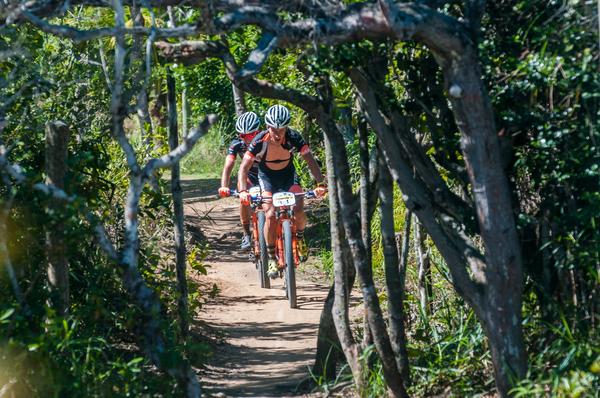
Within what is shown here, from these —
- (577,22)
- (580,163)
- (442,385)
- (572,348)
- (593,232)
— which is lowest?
(442,385)

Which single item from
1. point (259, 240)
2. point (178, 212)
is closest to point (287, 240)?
point (259, 240)

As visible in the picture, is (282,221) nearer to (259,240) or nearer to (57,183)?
(259,240)

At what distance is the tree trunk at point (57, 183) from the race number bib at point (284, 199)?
16.4ft

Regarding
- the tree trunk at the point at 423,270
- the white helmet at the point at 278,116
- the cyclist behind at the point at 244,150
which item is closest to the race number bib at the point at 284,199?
the cyclist behind at the point at 244,150

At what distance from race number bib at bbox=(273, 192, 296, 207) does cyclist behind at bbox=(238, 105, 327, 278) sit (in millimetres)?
184

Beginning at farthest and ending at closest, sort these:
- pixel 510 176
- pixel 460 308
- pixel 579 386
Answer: pixel 460 308
pixel 510 176
pixel 579 386

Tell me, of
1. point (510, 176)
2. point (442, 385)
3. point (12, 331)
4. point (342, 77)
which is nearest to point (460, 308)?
point (442, 385)

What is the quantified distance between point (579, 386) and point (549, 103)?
5.37 feet

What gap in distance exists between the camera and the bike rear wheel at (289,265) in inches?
417

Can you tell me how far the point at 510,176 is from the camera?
6070mm

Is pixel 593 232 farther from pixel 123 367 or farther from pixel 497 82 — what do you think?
pixel 123 367

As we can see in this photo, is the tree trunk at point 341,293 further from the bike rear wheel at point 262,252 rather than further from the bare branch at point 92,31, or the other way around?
the bike rear wheel at point 262,252

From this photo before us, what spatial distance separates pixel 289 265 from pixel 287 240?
1.06ft

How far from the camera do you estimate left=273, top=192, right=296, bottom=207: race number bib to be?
35.7ft
